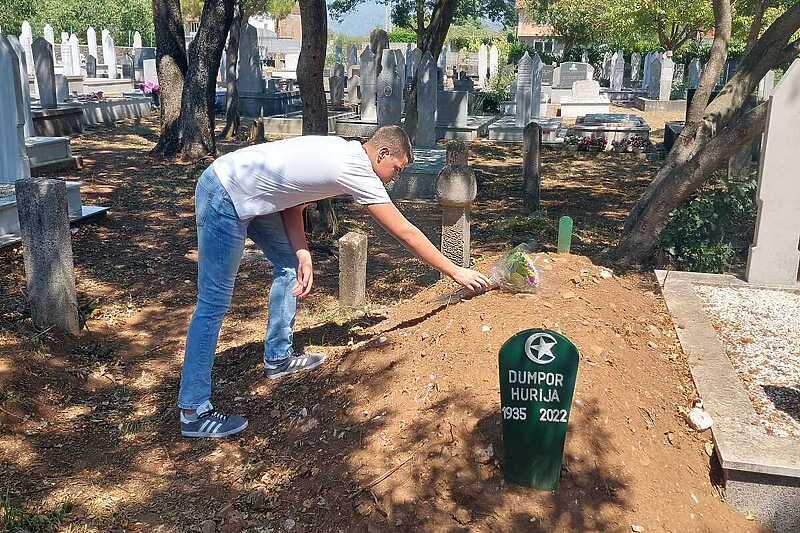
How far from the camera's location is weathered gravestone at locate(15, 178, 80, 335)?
201 inches

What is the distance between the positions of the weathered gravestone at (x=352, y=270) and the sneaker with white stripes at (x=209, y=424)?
196cm

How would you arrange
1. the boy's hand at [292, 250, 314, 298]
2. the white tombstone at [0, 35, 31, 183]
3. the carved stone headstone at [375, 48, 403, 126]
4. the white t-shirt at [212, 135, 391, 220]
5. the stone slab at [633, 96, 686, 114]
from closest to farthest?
1. the white t-shirt at [212, 135, 391, 220]
2. the boy's hand at [292, 250, 314, 298]
3. the white tombstone at [0, 35, 31, 183]
4. the carved stone headstone at [375, 48, 403, 126]
5. the stone slab at [633, 96, 686, 114]

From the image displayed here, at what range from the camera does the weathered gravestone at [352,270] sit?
5.80 metres

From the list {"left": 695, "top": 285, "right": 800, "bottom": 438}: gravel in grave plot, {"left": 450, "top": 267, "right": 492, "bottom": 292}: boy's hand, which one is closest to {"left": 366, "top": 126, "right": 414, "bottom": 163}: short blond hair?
{"left": 450, "top": 267, "right": 492, "bottom": 292}: boy's hand

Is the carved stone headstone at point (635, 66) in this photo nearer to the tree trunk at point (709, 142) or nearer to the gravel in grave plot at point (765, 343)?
the tree trunk at point (709, 142)

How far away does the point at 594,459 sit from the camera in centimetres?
321

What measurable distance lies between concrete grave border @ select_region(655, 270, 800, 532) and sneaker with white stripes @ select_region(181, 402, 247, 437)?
232 centimetres

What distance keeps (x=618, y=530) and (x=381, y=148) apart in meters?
1.95

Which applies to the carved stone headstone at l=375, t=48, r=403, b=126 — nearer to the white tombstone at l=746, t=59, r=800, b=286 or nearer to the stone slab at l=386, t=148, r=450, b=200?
the stone slab at l=386, t=148, r=450, b=200

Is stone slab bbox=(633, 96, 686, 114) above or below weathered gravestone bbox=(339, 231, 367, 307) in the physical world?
above

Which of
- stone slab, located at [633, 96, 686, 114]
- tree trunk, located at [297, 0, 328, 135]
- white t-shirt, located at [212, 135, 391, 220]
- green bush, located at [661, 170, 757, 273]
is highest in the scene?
tree trunk, located at [297, 0, 328, 135]

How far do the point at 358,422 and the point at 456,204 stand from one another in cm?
245

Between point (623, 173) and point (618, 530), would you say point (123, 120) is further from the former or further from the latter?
point (618, 530)

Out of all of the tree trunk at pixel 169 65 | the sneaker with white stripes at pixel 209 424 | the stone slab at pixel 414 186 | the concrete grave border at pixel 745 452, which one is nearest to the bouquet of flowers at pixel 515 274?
the concrete grave border at pixel 745 452
